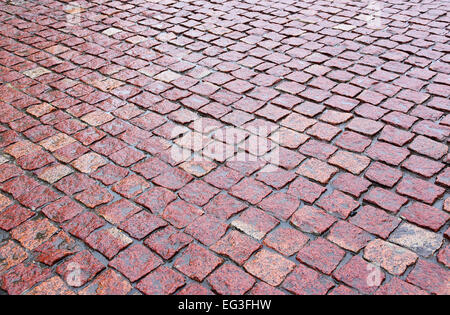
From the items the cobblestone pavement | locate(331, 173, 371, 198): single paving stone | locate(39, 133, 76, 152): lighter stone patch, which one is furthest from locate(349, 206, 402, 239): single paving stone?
locate(39, 133, 76, 152): lighter stone patch

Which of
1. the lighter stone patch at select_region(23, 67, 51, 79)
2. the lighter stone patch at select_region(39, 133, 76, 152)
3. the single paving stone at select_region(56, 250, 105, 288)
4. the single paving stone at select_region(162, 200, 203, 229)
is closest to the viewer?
the single paving stone at select_region(56, 250, 105, 288)

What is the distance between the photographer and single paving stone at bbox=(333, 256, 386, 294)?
251 centimetres

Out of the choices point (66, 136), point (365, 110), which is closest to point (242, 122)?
point (365, 110)

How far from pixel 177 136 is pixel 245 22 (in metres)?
2.86

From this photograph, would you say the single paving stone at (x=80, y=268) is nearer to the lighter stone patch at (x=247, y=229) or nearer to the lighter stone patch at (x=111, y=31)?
the lighter stone patch at (x=247, y=229)

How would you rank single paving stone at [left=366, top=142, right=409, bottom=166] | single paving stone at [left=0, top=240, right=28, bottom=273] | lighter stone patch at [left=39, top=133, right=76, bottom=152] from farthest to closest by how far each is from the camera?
1. lighter stone patch at [left=39, top=133, right=76, bottom=152]
2. single paving stone at [left=366, top=142, right=409, bottom=166]
3. single paving stone at [left=0, top=240, right=28, bottom=273]

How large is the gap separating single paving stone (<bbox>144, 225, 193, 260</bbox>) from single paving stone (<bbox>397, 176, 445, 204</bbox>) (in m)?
1.67

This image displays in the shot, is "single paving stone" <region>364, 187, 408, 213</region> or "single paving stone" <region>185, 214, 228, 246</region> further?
"single paving stone" <region>364, 187, 408, 213</region>

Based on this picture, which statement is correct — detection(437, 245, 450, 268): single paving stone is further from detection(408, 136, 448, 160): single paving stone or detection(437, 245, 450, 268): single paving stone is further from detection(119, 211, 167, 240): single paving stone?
detection(119, 211, 167, 240): single paving stone

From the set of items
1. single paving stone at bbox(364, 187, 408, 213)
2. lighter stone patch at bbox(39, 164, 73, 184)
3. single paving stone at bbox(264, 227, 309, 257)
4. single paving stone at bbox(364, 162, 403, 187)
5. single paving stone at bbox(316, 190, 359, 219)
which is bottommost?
lighter stone patch at bbox(39, 164, 73, 184)

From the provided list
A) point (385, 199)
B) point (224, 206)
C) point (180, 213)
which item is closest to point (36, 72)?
point (180, 213)

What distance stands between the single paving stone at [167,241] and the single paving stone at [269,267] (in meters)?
0.47

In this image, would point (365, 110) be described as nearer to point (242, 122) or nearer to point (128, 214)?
point (242, 122)

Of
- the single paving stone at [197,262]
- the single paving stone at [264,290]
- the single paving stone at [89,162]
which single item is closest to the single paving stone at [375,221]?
the single paving stone at [264,290]
